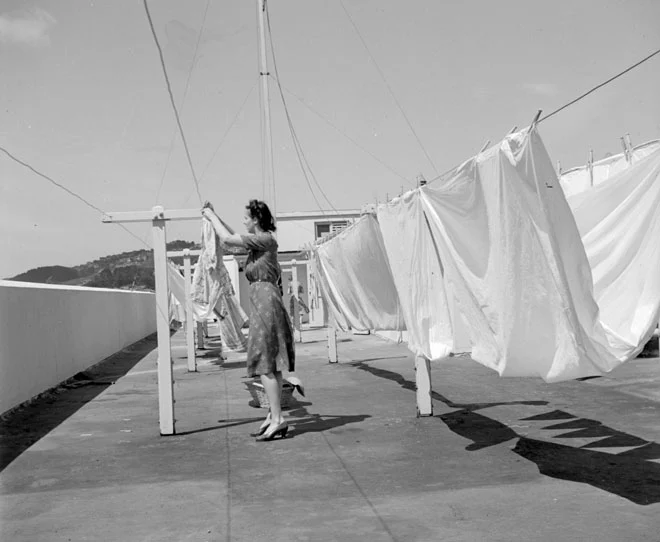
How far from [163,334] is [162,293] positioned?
0.38 metres

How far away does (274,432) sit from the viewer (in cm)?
673

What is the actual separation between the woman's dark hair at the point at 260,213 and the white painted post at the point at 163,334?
39.6 inches

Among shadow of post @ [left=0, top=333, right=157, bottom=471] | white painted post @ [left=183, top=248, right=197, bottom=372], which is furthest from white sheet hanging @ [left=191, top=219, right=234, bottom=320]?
shadow of post @ [left=0, top=333, right=157, bottom=471]

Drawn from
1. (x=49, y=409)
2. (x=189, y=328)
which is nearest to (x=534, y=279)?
(x=49, y=409)

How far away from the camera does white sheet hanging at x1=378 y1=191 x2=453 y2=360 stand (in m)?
6.11

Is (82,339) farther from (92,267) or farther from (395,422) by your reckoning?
(92,267)

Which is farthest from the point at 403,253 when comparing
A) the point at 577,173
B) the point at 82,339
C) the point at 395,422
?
the point at 82,339

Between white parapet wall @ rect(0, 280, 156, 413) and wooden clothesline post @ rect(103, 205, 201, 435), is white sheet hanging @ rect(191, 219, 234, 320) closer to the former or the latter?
white parapet wall @ rect(0, 280, 156, 413)

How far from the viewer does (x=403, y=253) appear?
6984 millimetres

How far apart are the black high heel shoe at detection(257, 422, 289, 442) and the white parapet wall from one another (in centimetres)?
353

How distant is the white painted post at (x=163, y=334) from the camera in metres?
7.34

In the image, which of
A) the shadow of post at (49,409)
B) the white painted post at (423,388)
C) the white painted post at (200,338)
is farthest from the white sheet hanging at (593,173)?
the white painted post at (200,338)

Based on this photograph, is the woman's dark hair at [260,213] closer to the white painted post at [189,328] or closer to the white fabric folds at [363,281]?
the white fabric folds at [363,281]

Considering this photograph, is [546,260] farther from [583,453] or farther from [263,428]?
[263,428]
